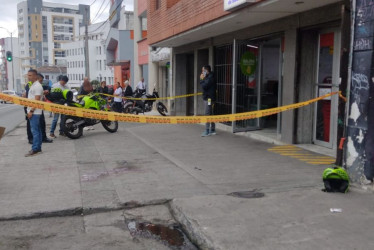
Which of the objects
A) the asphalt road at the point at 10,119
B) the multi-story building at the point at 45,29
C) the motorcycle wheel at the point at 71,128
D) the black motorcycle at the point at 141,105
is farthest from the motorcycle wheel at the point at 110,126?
the multi-story building at the point at 45,29

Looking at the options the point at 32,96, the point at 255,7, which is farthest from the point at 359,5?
the point at 32,96

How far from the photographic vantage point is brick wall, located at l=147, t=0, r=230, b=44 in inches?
383

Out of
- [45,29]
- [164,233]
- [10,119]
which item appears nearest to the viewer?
[164,233]

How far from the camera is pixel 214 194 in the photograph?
17.6ft

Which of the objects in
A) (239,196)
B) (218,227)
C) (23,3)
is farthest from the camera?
(23,3)

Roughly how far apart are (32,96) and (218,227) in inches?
225

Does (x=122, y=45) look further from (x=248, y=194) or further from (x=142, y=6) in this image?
(x=248, y=194)

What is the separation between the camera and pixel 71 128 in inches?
420

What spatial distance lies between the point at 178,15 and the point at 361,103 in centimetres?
823

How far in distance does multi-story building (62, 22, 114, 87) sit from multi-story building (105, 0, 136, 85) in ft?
71.9

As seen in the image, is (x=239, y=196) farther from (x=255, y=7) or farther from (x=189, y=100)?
(x=189, y=100)

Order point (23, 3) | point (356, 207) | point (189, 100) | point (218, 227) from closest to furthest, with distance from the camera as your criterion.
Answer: point (218, 227)
point (356, 207)
point (189, 100)
point (23, 3)

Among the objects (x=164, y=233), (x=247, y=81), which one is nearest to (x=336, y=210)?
(x=164, y=233)

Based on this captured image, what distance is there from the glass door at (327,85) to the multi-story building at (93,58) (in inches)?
2277
